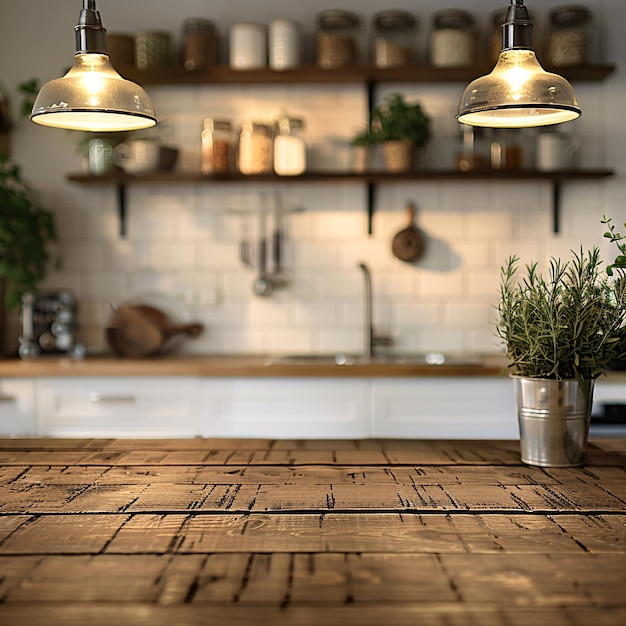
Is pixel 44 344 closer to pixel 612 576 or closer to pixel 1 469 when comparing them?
pixel 1 469

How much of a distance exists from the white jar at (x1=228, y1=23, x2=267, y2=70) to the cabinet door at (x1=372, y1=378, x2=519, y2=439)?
1.51 metres

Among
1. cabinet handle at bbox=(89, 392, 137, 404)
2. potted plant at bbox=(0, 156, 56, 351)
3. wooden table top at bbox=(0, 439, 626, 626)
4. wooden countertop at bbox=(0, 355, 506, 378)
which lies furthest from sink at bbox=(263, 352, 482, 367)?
wooden table top at bbox=(0, 439, 626, 626)

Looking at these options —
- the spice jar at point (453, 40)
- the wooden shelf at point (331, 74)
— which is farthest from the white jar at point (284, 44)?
the spice jar at point (453, 40)

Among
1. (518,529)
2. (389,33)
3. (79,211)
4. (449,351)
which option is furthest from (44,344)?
(518,529)

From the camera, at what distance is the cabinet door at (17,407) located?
10.6 feet

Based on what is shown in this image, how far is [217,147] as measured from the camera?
3.57m

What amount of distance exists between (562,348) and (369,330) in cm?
217

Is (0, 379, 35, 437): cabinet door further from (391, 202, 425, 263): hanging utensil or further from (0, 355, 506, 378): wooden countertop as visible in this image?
(391, 202, 425, 263): hanging utensil

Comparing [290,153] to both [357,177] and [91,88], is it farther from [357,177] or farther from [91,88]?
[91,88]

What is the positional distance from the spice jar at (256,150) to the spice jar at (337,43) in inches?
15.3

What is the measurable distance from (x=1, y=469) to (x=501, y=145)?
268cm

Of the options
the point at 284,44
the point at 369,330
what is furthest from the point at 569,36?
the point at 369,330

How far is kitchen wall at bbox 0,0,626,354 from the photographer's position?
373 centimetres

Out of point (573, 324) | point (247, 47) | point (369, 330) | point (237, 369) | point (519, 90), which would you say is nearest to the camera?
point (573, 324)
